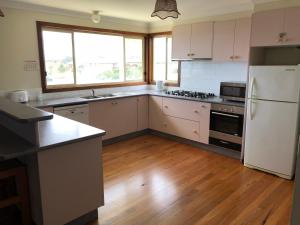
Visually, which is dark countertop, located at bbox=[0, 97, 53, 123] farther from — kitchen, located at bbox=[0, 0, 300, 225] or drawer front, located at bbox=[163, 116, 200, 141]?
drawer front, located at bbox=[163, 116, 200, 141]

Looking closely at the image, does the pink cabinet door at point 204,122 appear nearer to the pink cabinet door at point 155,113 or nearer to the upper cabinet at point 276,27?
the pink cabinet door at point 155,113

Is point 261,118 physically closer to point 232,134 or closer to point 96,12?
point 232,134

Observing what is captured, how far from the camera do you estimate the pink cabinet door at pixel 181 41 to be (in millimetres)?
4414

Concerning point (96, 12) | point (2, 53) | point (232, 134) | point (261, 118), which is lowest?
point (232, 134)

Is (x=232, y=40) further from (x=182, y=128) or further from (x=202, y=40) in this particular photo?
(x=182, y=128)

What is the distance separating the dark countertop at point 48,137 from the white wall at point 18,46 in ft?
4.81

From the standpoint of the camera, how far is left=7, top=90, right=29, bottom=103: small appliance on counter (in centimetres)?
354

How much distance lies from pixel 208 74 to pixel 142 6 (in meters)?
1.74

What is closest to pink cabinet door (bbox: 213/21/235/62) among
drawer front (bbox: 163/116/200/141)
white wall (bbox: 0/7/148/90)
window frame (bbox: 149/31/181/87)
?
window frame (bbox: 149/31/181/87)

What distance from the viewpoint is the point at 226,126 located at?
12.7 feet

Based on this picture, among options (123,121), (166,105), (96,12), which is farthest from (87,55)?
(166,105)

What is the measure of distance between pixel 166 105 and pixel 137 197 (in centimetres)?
223

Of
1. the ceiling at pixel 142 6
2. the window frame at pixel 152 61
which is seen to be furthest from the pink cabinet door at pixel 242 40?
the window frame at pixel 152 61

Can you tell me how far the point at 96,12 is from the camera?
407cm
